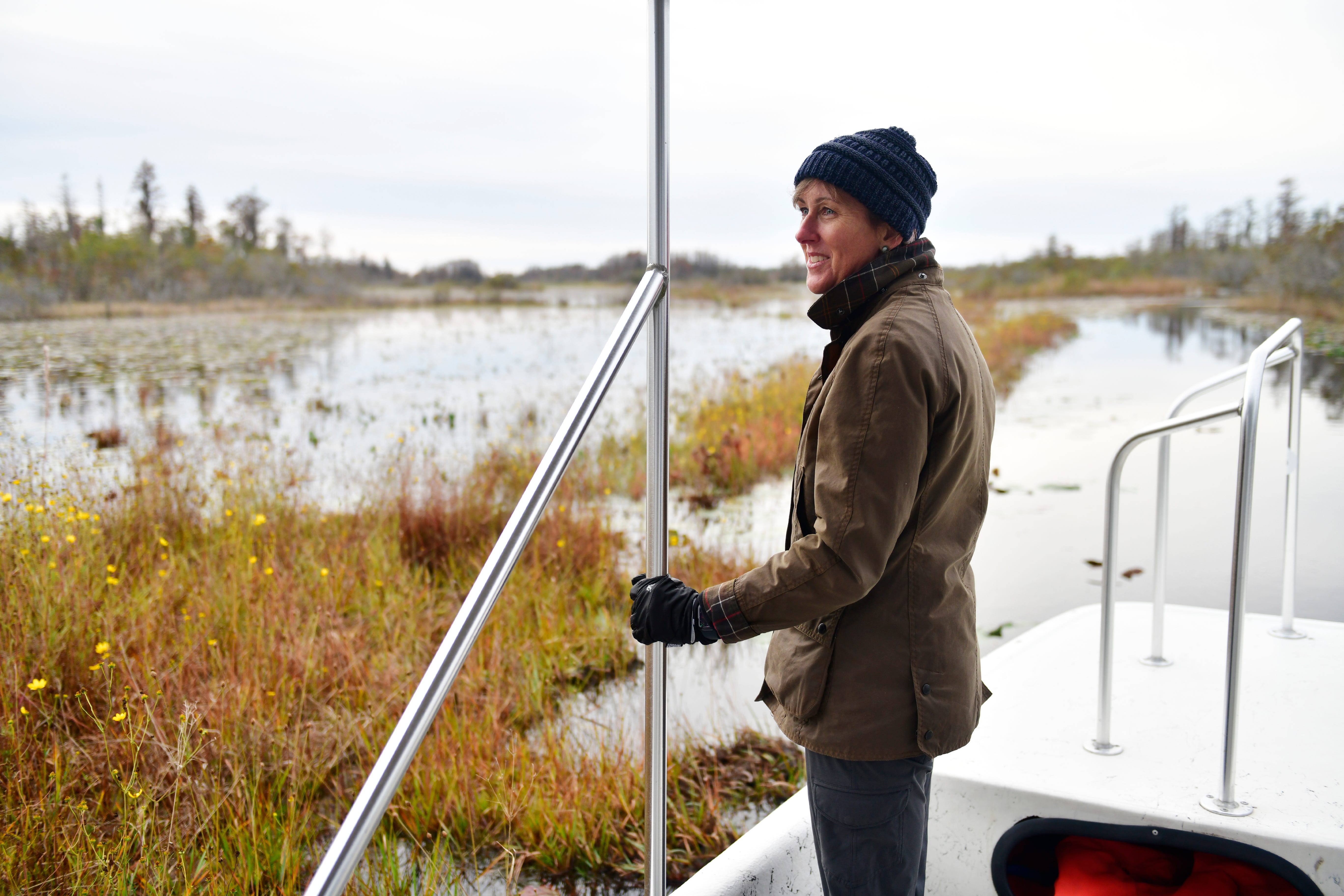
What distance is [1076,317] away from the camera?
1819 centimetres

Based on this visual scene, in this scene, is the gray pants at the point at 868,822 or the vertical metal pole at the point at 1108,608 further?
the vertical metal pole at the point at 1108,608

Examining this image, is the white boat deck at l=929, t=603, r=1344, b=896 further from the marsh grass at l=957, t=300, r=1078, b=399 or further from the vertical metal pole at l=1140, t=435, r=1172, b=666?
the marsh grass at l=957, t=300, r=1078, b=399

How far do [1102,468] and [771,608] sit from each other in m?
7.63

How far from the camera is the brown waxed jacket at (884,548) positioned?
3.06 ft

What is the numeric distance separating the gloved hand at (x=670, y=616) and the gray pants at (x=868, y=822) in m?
0.23

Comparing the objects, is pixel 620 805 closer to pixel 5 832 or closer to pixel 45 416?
pixel 5 832

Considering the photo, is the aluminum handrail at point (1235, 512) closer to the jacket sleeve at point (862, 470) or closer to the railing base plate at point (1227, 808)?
the railing base plate at point (1227, 808)

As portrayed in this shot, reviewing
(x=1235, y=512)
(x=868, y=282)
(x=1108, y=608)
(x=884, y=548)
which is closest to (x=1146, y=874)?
(x=1108, y=608)

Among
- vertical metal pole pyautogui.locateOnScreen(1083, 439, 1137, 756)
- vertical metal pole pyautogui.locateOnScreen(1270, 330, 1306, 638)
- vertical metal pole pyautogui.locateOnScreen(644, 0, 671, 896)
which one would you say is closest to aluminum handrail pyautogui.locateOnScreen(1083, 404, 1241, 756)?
vertical metal pole pyautogui.locateOnScreen(1083, 439, 1137, 756)

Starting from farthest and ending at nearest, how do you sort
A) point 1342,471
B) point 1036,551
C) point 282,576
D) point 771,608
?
point 1342,471 < point 1036,551 < point 282,576 < point 771,608

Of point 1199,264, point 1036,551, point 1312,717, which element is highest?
point 1199,264

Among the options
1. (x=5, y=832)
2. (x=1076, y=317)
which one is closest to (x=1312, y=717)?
(x=5, y=832)

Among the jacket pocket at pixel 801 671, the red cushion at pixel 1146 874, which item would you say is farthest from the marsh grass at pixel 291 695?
the jacket pocket at pixel 801 671

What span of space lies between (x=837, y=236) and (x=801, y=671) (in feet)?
1.73
